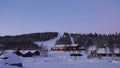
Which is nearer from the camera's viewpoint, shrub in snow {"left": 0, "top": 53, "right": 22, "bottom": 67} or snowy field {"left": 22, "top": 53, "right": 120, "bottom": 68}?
shrub in snow {"left": 0, "top": 53, "right": 22, "bottom": 67}

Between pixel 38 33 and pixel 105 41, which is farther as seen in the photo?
pixel 38 33

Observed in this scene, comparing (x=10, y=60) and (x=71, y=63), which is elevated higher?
(x=10, y=60)

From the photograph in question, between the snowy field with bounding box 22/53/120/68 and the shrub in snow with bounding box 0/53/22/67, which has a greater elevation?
the shrub in snow with bounding box 0/53/22/67

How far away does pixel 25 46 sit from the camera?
13412 cm

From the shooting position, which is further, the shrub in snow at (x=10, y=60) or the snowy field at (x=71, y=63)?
the snowy field at (x=71, y=63)

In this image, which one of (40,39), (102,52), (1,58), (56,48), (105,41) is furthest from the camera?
(40,39)

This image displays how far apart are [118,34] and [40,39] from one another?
61.3m

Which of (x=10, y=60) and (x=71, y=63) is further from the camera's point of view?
(x=71, y=63)

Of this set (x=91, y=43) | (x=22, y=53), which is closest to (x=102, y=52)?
(x=22, y=53)

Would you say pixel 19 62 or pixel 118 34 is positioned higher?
pixel 118 34

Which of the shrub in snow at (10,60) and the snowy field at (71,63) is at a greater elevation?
the shrub in snow at (10,60)

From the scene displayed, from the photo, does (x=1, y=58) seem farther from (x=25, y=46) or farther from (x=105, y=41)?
(x=105, y=41)

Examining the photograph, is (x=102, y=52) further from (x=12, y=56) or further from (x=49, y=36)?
(x=49, y=36)

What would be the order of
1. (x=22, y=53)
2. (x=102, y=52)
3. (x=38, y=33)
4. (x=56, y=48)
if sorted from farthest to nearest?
1. (x=38, y=33)
2. (x=56, y=48)
3. (x=22, y=53)
4. (x=102, y=52)
